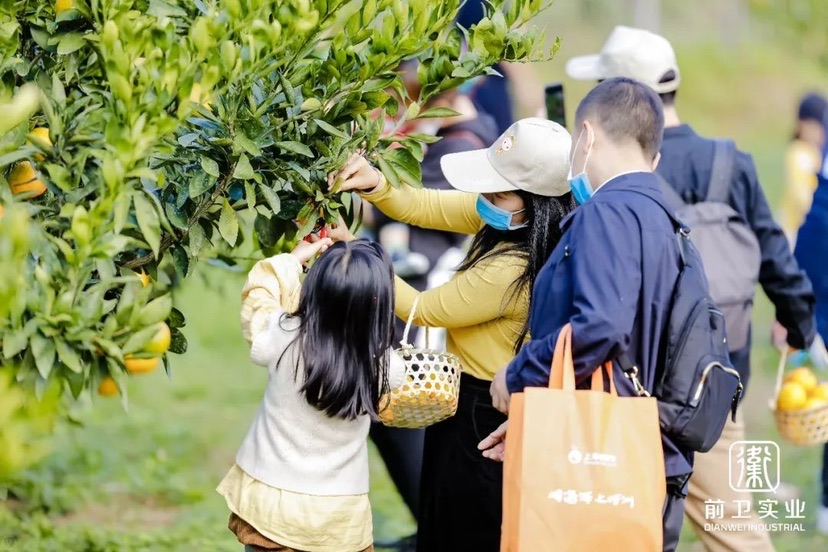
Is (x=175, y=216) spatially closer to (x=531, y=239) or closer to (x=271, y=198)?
(x=271, y=198)

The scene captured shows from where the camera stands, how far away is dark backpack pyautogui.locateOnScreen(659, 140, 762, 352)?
404 cm

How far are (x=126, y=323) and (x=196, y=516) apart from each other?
2.99 meters

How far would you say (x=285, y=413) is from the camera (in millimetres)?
3051

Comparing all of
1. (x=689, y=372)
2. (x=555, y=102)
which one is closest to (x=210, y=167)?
(x=689, y=372)

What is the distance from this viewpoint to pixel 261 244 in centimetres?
346

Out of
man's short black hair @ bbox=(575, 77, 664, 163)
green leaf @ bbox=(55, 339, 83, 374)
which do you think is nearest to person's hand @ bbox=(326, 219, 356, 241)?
man's short black hair @ bbox=(575, 77, 664, 163)

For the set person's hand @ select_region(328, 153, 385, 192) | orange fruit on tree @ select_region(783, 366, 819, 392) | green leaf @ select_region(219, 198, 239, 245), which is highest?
person's hand @ select_region(328, 153, 385, 192)

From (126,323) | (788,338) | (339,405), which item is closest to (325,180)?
(339,405)

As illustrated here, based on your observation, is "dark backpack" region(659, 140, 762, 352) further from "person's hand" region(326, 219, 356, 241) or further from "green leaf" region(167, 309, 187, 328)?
"green leaf" region(167, 309, 187, 328)

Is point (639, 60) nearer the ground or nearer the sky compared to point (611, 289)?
nearer the sky

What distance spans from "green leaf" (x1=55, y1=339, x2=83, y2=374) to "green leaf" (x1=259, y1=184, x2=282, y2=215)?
0.67m

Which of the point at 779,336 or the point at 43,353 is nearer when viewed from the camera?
the point at 43,353

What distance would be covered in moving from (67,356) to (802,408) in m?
3.11

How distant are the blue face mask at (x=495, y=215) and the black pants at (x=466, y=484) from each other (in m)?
0.43
